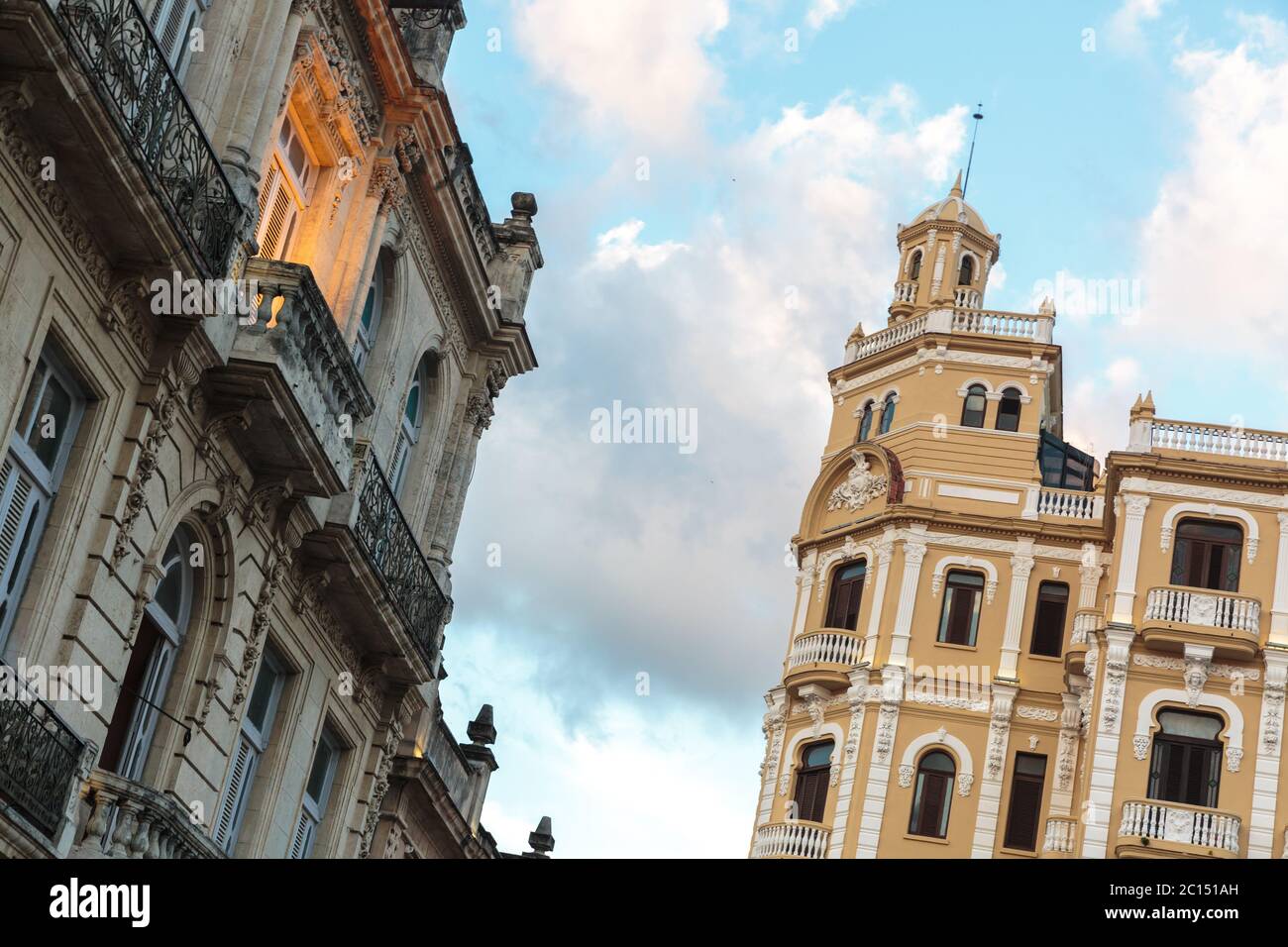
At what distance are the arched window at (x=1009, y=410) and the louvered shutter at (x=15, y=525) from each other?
113ft

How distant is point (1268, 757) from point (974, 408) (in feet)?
40.6

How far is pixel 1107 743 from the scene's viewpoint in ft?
121

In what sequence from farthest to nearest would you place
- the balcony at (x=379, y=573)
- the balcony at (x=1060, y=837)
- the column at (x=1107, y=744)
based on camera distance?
the balcony at (x=1060, y=837) < the column at (x=1107, y=744) < the balcony at (x=379, y=573)

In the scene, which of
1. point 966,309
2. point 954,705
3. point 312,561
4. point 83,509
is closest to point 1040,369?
point 966,309

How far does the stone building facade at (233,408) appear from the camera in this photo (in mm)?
13000

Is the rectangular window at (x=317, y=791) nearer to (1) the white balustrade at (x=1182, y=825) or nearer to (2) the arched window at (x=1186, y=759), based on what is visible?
(1) the white balustrade at (x=1182, y=825)

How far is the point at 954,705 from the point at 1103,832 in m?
6.52

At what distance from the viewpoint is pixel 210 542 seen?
16.8 m

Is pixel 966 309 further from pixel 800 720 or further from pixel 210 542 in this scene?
pixel 210 542

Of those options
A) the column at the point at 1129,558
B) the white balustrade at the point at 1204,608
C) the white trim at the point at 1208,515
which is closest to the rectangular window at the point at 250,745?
the column at the point at 1129,558

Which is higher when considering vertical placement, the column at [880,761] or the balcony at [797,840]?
the column at [880,761]

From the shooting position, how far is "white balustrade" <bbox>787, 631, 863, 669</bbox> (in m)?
43.0

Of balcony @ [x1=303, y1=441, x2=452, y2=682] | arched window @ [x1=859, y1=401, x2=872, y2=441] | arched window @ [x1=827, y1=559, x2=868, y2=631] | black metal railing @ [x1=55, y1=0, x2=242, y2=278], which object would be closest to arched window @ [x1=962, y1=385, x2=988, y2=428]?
Answer: arched window @ [x1=859, y1=401, x2=872, y2=441]
